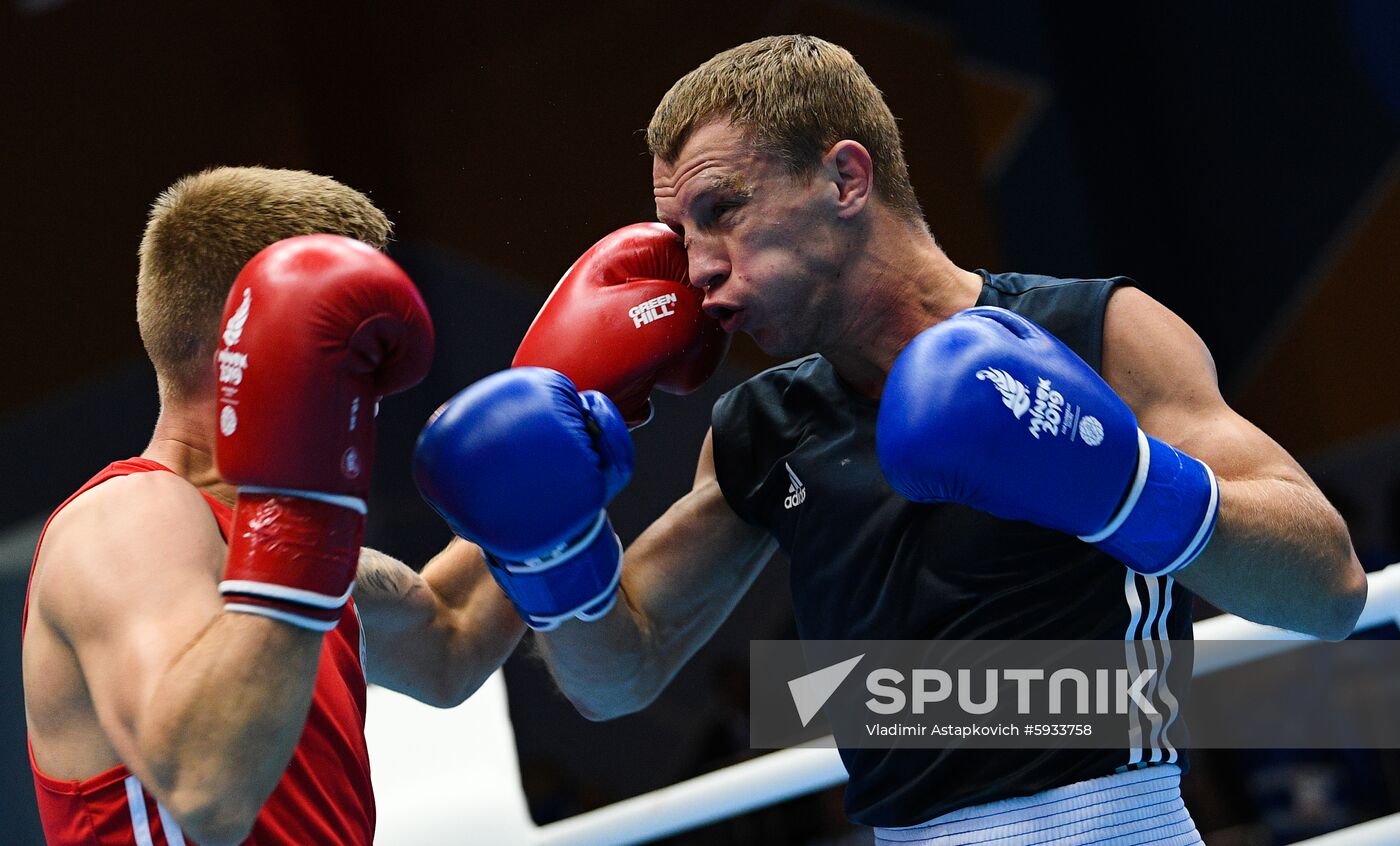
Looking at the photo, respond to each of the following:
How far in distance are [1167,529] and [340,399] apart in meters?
0.96

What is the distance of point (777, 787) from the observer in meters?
2.30

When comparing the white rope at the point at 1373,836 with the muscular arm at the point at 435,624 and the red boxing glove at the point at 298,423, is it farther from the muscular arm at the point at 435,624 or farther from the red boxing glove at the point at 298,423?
the red boxing glove at the point at 298,423

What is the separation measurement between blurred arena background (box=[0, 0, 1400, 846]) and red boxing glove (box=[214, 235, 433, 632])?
3.08m

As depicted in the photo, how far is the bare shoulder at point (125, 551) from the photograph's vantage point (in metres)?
1.58

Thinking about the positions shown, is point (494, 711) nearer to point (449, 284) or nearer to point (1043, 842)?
point (1043, 842)

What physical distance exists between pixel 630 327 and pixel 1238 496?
885mm

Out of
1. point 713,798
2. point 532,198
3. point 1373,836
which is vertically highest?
point 1373,836

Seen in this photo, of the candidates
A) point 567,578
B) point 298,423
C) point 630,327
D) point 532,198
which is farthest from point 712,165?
point 532,198

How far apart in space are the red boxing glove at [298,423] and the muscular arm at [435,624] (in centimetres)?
54

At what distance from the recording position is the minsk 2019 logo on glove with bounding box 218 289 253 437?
158 centimetres

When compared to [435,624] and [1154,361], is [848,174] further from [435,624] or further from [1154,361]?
[435,624]

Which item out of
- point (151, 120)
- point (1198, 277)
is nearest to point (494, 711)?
point (151, 120)

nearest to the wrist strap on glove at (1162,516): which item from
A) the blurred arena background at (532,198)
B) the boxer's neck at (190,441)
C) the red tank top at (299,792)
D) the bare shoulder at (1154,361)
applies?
the bare shoulder at (1154,361)

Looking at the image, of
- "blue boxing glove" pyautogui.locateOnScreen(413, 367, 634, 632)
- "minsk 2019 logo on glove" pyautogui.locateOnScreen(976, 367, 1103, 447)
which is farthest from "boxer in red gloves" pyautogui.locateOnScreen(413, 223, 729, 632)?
"minsk 2019 logo on glove" pyautogui.locateOnScreen(976, 367, 1103, 447)
